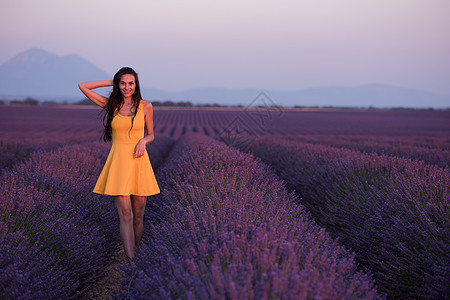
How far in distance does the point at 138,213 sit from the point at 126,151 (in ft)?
1.82

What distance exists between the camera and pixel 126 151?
8.84ft

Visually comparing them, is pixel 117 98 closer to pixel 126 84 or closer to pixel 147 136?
pixel 126 84

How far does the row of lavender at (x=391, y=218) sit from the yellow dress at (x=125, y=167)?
72.1 inches

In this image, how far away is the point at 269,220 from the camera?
2006 mm

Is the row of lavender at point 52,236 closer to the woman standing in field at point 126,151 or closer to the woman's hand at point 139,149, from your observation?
the woman standing in field at point 126,151

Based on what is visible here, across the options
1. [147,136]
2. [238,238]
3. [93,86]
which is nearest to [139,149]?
[147,136]

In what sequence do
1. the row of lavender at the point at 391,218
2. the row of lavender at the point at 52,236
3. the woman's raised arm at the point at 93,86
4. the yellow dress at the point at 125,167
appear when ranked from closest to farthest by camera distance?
1. the row of lavender at the point at 52,236
2. the row of lavender at the point at 391,218
3. the yellow dress at the point at 125,167
4. the woman's raised arm at the point at 93,86

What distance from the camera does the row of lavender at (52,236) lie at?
185 centimetres

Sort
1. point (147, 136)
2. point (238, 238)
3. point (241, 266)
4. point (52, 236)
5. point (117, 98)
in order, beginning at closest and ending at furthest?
point (241, 266) → point (238, 238) → point (52, 236) → point (117, 98) → point (147, 136)

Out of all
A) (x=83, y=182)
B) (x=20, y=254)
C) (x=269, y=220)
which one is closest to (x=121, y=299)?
(x=20, y=254)

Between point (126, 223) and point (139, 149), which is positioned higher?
point (139, 149)

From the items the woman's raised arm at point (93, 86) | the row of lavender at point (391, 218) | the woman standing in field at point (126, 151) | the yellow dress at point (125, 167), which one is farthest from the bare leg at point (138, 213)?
the row of lavender at point (391, 218)

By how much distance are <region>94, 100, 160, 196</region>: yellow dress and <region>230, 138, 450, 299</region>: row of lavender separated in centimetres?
183

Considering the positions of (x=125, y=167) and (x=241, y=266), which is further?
(x=125, y=167)
